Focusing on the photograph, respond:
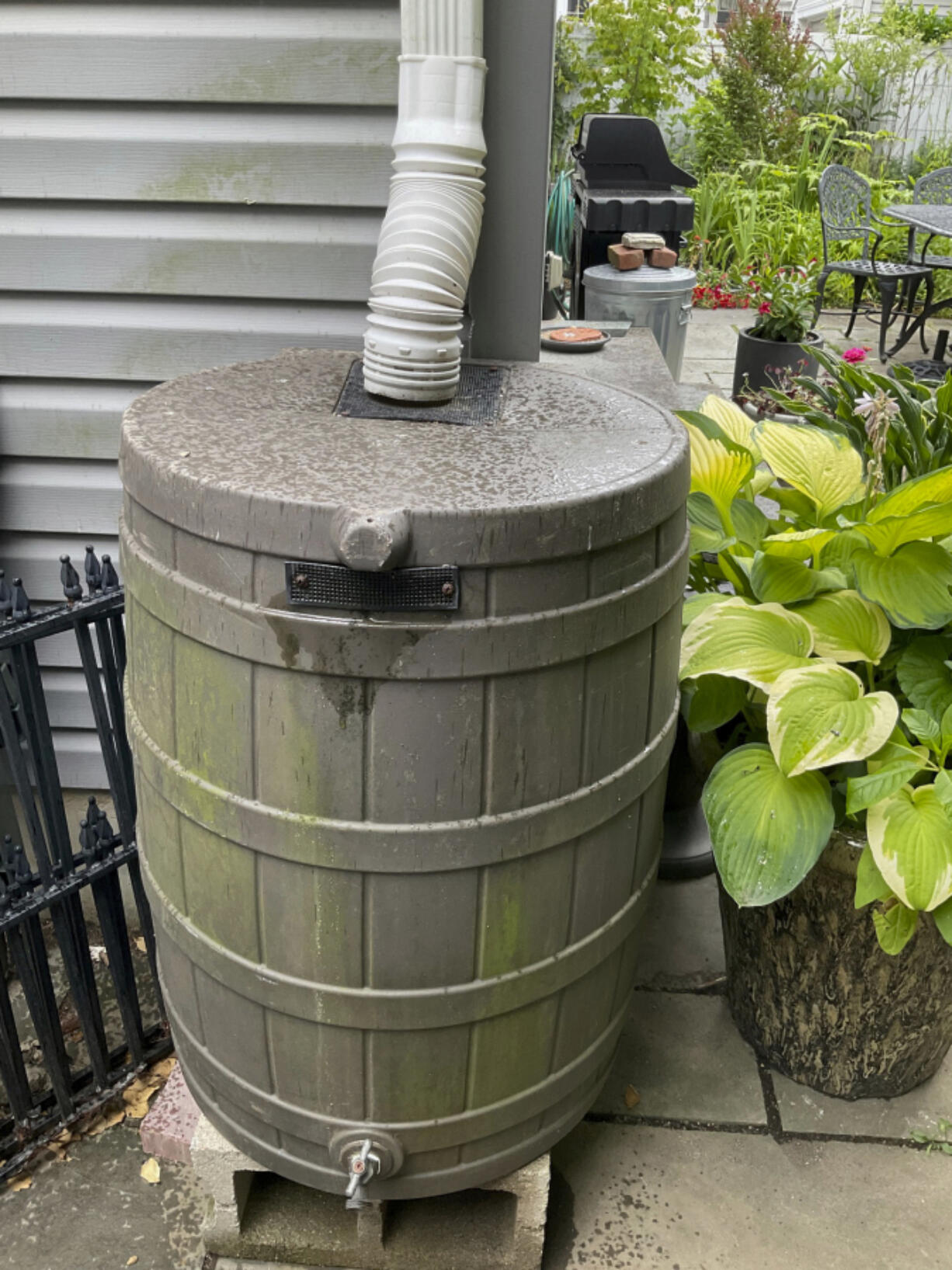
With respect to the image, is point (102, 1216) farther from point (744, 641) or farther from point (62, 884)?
point (744, 641)

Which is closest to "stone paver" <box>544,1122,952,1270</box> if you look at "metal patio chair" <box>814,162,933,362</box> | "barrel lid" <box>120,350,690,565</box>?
"barrel lid" <box>120,350,690,565</box>

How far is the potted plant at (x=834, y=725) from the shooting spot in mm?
1527

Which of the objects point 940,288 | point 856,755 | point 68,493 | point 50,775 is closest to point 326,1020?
point 50,775

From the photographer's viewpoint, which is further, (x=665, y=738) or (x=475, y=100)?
(x=475, y=100)

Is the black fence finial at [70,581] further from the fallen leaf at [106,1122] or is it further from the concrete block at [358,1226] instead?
the fallen leaf at [106,1122]

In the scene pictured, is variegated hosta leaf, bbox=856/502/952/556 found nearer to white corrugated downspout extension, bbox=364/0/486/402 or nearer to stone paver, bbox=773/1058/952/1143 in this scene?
white corrugated downspout extension, bbox=364/0/486/402

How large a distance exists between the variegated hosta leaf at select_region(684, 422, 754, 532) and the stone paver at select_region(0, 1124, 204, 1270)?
1550 millimetres

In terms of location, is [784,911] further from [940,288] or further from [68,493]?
[940,288]

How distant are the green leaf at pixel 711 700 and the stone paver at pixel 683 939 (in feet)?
2.21

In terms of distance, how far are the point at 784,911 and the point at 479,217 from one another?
1295 mm

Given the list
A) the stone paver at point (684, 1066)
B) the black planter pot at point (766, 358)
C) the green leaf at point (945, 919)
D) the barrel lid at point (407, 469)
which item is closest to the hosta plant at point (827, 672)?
the green leaf at point (945, 919)

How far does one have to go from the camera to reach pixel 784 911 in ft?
5.88

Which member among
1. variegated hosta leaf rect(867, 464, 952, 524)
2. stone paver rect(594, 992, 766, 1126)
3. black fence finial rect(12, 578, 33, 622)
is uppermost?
variegated hosta leaf rect(867, 464, 952, 524)

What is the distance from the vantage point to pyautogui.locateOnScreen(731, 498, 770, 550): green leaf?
186cm
